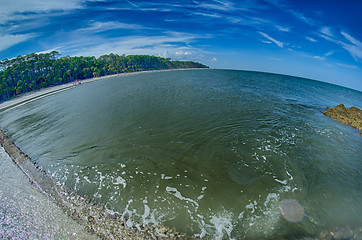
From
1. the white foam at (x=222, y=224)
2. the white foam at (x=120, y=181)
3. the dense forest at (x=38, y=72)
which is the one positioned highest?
the white foam at (x=222, y=224)

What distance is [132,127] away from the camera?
53.1 ft

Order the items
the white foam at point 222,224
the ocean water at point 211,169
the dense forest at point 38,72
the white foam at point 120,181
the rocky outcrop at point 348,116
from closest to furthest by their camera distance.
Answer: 1. the white foam at point 222,224
2. the ocean water at point 211,169
3. the white foam at point 120,181
4. the rocky outcrop at point 348,116
5. the dense forest at point 38,72

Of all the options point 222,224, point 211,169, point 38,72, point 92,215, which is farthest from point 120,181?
point 38,72

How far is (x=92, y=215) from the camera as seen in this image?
22.1 feet

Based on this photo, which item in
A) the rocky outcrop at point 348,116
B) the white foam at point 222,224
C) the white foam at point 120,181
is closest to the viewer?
the white foam at point 222,224

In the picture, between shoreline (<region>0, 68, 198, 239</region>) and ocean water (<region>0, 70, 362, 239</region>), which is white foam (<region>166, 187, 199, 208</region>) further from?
shoreline (<region>0, 68, 198, 239</region>)

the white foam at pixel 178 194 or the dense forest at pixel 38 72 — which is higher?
the white foam at pixel 178 194

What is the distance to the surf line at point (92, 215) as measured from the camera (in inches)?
235

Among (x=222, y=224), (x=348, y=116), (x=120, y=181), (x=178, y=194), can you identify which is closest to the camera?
(x=222, y=224)

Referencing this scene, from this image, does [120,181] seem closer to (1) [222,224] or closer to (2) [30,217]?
(2) [30,217]

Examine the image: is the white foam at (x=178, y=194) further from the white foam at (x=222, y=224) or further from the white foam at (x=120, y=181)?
the white foam at (x=120, y=181)

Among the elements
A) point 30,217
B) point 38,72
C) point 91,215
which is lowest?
point 38,72

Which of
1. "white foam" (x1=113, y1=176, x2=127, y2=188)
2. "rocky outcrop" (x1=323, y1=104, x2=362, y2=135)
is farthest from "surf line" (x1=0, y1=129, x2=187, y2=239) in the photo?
"rocky outcrop" (x1=323, y1=104, x2=362, y2=135)

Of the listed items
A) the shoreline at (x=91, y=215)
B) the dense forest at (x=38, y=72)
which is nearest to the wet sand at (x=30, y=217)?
the shoreline at (x=91, y=215)
